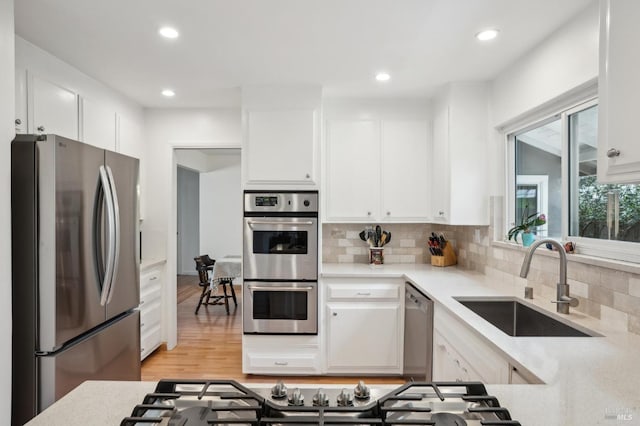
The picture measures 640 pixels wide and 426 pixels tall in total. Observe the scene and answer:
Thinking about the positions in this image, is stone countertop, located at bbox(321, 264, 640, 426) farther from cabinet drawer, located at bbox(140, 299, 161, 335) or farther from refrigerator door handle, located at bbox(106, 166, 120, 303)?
cabinet drawer, located at bbox(140, 299, 161, 335)

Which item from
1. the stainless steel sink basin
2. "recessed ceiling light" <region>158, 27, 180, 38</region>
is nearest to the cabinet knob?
the stainless steel sink basin

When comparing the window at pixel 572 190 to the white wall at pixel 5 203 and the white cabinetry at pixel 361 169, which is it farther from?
the white wall at pixel 5 203

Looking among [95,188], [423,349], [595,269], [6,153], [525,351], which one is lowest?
[423,349]

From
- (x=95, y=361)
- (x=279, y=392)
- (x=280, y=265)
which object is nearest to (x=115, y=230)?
(x=95, y=361)

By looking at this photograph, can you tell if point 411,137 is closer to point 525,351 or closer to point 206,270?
point 525,351

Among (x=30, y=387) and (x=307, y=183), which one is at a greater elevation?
(x=307, y=183)

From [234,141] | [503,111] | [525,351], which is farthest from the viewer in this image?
[234,141]

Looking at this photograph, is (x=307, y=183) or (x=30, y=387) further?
(x=307, y=183)

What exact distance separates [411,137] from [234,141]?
1709 mm

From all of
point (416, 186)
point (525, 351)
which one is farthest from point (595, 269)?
point (416, 186)

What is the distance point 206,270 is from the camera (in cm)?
515

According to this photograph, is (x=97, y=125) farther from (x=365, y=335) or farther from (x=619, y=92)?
(x=619, y=92)

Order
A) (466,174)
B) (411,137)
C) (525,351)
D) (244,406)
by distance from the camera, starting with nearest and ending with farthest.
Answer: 1. (244,406)
2. (525,351)
3. (466,174)
4. (411,137)

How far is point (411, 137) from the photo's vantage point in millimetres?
3398
